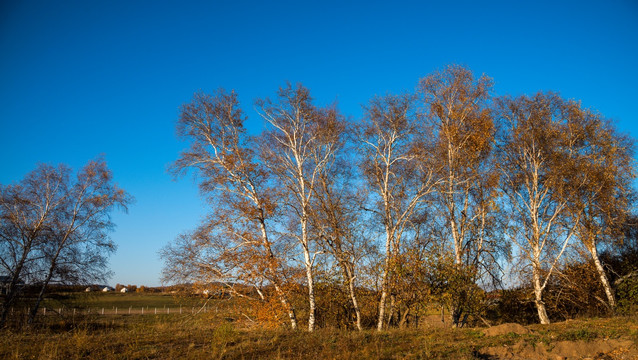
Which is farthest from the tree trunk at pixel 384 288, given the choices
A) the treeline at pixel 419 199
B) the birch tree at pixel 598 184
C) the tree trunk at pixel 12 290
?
the tree trunk at pixel 12 290

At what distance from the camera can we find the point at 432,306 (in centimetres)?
1468

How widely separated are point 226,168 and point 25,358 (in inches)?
364

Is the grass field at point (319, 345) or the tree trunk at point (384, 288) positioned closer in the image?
the grass field at point (319, 345)

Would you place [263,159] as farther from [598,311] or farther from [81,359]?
[598,311]

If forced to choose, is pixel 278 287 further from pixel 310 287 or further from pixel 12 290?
pixel 12 290

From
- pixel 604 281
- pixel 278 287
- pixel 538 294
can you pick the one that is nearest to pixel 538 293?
pixel 538 294

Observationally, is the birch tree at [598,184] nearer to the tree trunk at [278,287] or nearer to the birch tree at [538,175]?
the birch tree at [538,175]

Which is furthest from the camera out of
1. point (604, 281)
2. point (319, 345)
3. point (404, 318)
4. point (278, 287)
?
point (604, 281)

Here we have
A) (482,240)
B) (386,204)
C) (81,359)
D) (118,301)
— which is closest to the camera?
(81,359)

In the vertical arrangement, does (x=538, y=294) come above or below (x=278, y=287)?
below

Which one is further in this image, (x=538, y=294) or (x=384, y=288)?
(x=538, y=294)

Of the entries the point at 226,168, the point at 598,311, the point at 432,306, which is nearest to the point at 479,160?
the point at 432,306

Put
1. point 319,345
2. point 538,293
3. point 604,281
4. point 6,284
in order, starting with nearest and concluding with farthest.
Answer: point 319,345 → point 538,293 → point 604,281 → point 6,284


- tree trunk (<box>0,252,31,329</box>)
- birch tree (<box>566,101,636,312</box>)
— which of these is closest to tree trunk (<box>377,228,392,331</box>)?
birch tree (<box>566,101,636,312</box>)
